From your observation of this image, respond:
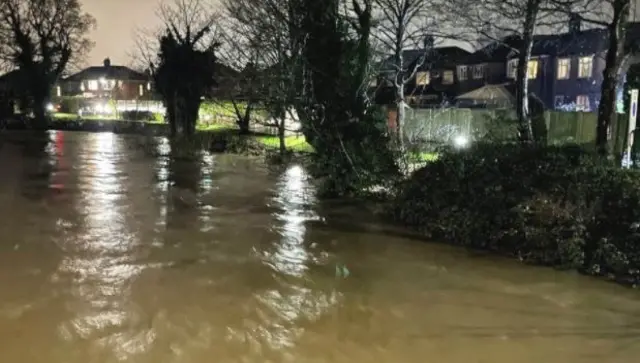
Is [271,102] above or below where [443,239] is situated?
above

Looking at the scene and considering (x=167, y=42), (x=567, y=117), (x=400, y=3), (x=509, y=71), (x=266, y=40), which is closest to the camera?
(x=266, y=40)

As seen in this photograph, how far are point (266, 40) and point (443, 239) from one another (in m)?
10.8

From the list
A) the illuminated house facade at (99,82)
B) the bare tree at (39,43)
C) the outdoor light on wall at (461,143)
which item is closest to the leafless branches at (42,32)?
the bare tree at (39,43)

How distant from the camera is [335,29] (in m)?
17.2

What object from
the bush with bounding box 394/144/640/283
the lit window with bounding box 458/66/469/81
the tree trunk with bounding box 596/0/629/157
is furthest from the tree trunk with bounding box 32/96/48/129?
the tree trunk with bounding box 596/0/629/157

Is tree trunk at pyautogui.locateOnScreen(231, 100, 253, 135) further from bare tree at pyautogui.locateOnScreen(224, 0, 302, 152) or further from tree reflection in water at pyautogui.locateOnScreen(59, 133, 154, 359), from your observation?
tree reflection in water at pyautogui.locateOnScreen(59, 133, 154, 359)

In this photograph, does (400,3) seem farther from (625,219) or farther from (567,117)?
(625,219)

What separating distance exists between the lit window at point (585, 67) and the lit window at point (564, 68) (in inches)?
38.1

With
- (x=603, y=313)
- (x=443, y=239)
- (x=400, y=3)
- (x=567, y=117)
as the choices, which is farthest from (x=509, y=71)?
(x=603, y=313)

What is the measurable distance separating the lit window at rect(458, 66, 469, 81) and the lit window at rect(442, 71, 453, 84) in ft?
5.20

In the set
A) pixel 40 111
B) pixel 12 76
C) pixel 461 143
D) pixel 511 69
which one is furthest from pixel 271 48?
pixel 12 76

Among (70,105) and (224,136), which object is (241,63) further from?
(70,105)

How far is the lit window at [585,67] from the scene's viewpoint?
41.2 m

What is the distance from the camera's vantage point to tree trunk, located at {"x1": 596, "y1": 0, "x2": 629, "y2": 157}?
43.0ft
